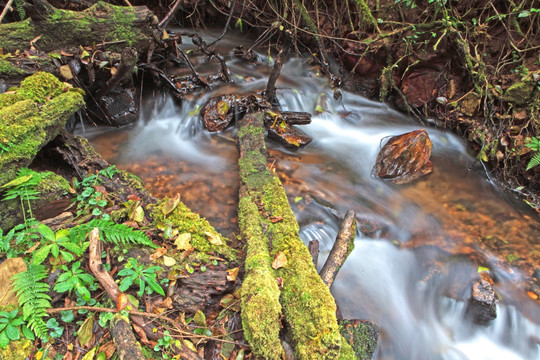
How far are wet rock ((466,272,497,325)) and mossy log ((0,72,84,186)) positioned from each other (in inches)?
193

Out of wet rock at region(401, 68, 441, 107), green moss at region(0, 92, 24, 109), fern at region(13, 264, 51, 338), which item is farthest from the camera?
wet rock at region(401, 68, 441, 107)

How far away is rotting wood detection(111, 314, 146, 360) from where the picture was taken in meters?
2.05

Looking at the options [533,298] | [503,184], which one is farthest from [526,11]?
[533,298]

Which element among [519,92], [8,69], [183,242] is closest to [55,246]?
[183,242]

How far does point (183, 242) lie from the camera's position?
2832 mm

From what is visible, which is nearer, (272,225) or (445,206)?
(272,225)

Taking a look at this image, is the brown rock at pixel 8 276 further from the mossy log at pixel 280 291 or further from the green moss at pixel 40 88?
the green moss at pixel 40 88

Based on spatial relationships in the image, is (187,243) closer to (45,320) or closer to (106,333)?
(106,333)

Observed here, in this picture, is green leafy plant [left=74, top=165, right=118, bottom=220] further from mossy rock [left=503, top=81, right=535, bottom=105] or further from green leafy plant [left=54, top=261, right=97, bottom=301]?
mossy rock [left=503, top=81, right=535, bottom=105]

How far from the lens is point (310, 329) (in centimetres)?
225

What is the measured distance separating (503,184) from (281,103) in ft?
14.0

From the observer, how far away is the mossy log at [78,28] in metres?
4.68

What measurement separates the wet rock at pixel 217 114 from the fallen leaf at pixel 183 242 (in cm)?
333

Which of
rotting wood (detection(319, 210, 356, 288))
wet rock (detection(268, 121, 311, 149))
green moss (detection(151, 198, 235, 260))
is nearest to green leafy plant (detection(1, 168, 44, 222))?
green moss (detection(151, 198, 235, 260))
